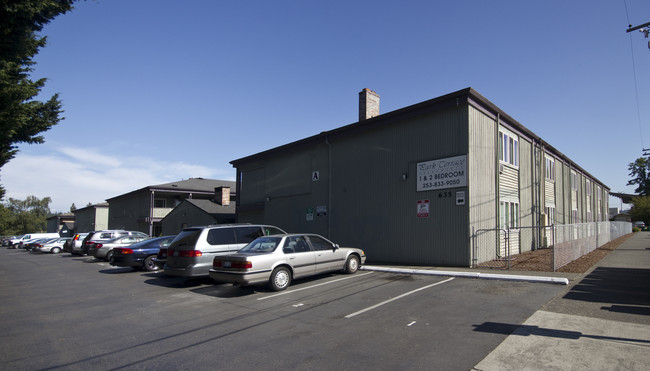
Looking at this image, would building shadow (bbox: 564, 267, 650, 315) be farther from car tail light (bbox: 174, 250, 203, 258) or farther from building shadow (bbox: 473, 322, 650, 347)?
car tail light (bbox: 174, 250, 203, 258)

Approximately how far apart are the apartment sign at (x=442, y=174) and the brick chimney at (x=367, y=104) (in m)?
5.22

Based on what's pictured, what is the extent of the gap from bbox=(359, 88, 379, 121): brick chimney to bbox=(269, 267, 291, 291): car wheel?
10.7 meters

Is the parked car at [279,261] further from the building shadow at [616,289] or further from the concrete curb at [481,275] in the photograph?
the building shadow at [616,289]

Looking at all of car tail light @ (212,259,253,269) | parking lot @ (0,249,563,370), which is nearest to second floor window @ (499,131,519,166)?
parking lot @ (0,249,563,370)

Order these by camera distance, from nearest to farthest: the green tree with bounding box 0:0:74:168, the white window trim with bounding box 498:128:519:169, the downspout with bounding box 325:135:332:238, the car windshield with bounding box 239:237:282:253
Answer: the green tree with bounding box 0:0:74:168
the car windshield with bounding box 239:237:282:253
the white window trim with bounding box 498:128:519:169
the downspout with bounding box 325:135:332:238

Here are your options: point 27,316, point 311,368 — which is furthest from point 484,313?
point 27,316

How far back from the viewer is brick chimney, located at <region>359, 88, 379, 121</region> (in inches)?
734

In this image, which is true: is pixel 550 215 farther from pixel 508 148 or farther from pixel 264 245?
pixel 264 245

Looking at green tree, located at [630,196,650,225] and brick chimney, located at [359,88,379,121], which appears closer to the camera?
brick chimney, located at [359,88,379,121]

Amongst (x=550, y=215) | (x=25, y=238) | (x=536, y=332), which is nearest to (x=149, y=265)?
(x=536, y=332)

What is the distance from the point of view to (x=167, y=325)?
6.85 metres

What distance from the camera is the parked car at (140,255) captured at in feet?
47.4

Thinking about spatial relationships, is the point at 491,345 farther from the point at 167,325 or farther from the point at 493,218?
the point at 493,218

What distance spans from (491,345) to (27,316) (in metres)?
8.83
